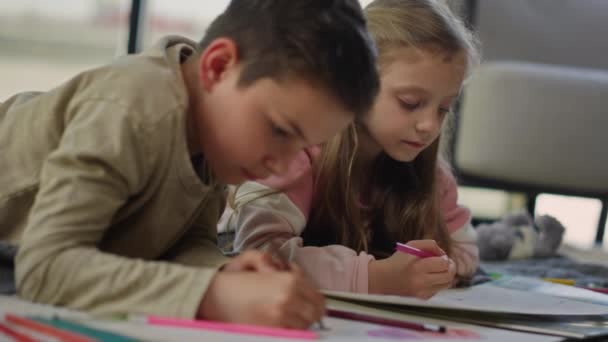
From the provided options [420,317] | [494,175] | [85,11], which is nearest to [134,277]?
[420,317]

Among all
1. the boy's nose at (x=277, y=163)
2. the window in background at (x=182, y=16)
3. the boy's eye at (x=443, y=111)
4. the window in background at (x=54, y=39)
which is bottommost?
the window in background at (x=54, y=39)

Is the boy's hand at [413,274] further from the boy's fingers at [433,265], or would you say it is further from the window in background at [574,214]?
the window in background at [574,214]

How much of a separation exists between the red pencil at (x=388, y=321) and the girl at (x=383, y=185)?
166mm

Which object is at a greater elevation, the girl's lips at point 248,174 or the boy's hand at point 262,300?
the girl's lips at point 248,174

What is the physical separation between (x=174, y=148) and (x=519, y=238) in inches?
50.6

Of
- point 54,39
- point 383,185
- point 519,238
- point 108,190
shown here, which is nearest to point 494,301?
point 383,185

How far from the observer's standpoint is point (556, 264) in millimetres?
1845

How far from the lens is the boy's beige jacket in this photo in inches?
28.9

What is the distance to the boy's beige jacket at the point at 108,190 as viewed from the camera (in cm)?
73

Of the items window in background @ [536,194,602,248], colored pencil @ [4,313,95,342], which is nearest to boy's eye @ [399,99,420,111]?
colored pencil @ [4,313,95,342]

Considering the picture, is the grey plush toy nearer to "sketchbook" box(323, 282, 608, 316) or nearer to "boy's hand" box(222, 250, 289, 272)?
"sketchbook" box(323, 282, 608, 316)

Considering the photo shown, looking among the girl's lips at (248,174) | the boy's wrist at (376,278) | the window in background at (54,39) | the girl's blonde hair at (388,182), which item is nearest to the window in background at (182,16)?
the window in background at (54,39)

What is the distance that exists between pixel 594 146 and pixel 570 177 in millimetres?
107

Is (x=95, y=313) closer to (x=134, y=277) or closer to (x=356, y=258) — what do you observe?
(x=134, y=277)
